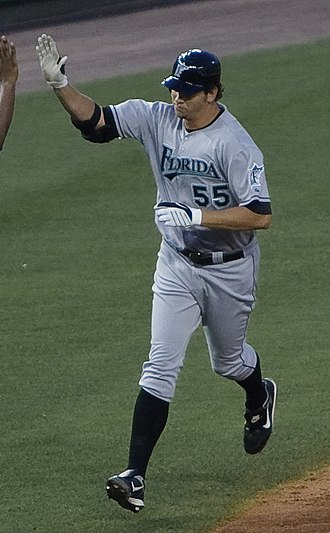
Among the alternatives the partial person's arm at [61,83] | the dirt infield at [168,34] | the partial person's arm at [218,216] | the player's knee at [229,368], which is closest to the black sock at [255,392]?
the player's knee at [229,368]

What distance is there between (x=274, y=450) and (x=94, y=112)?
191cm

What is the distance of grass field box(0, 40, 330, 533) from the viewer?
600 centimetres

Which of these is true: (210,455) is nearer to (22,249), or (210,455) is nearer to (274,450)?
(274,450)

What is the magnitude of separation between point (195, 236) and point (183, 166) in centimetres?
30

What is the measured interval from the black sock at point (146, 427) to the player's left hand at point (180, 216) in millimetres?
749

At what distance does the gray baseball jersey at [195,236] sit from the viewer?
555 cm

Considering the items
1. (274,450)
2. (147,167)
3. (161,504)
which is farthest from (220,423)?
(147,167)

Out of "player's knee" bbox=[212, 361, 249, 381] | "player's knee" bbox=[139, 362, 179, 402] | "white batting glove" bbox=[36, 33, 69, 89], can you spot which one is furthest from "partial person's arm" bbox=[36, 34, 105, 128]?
"player's knee" bbox=[212, 361, 249, 381]

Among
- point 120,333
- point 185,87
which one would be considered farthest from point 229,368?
point 120,333

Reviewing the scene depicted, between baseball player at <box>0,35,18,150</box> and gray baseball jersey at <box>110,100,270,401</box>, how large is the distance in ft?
1.47

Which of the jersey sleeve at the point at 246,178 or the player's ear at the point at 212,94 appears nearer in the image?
the jersey sleeve at the point at 246,178

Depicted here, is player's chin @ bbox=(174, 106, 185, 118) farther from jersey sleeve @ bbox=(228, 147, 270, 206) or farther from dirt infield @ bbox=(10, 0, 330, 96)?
dirt infield @ bbox=(10, 0, 330, 96)

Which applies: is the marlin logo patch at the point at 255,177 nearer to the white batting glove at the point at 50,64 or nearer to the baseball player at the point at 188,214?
the baseball player at the point at 188,214

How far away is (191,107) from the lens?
560 centimetres
